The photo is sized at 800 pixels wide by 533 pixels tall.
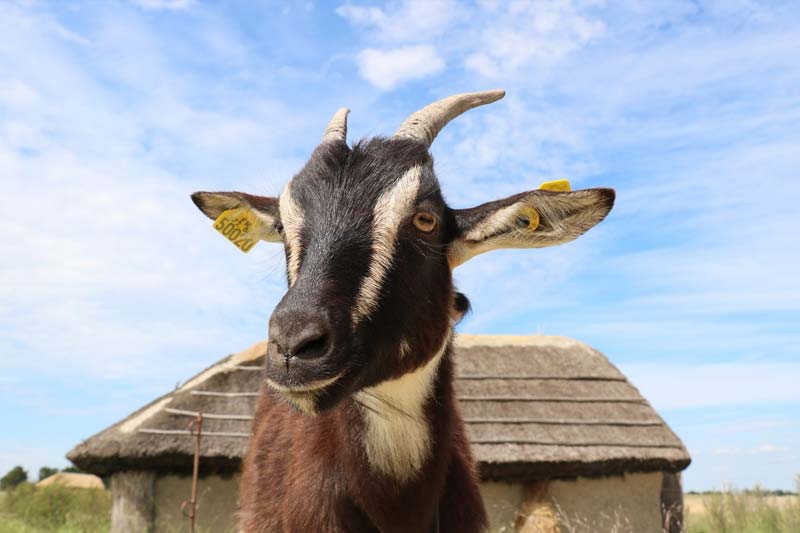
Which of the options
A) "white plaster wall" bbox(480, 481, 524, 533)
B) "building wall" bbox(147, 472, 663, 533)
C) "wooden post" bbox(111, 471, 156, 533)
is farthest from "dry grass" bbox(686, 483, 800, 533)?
"wooden post" bbox(111, 471, 156, 533)

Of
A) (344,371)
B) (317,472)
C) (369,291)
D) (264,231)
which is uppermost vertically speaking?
(264,231)

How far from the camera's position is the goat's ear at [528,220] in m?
3.98

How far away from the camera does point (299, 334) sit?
3.12 m

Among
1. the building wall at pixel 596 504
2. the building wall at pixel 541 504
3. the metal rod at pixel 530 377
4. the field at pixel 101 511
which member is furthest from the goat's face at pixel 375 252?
the metal rod at pixel 530 377

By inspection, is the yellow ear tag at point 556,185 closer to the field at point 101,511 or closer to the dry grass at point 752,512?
the field at point 101,511

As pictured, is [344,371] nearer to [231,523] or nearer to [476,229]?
[476,229]

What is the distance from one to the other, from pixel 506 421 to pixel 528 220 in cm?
1377

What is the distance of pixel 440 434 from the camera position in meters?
4.13

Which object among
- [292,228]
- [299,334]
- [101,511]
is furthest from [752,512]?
[101,511]

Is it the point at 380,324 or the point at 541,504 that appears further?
the point at 541,504

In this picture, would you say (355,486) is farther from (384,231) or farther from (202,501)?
(202,501)

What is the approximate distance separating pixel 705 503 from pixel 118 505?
1215cm

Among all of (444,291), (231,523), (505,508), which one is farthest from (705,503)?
(444,291)

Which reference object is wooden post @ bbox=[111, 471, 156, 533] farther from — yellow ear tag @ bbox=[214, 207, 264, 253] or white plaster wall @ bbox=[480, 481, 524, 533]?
yellow ear tag @ bbox=[214, 207, 264, 253]
